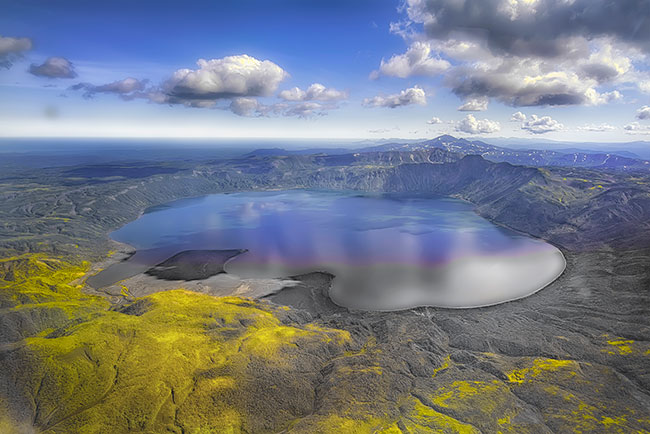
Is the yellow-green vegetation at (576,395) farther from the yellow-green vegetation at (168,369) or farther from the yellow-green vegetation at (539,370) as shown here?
the yellow-green vegetation at (168,369)

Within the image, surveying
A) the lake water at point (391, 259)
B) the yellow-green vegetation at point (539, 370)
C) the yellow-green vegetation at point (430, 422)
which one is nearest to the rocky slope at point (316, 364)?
the yellow-green vegetation at point (430, 422)

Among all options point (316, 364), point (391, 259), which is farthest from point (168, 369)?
point (391, 259)

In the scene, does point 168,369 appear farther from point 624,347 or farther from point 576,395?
point 624,347

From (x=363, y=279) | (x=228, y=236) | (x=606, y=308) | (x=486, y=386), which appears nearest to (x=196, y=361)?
(x=486, y=386)

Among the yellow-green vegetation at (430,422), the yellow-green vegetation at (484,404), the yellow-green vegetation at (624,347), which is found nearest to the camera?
the yellow-green vegetation at (430,422)

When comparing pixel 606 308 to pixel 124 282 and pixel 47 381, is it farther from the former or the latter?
pixel 124 282

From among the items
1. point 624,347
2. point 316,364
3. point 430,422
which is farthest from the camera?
point 624,347

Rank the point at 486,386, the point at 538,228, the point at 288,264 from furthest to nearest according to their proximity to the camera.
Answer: the point at 538,228
the point at 288,264
the point at 486,386

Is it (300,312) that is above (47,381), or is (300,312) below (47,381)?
below
